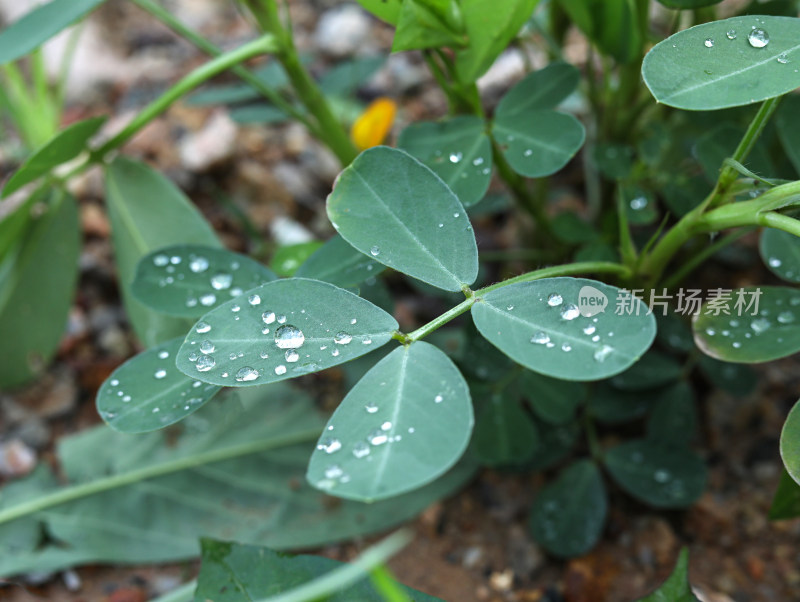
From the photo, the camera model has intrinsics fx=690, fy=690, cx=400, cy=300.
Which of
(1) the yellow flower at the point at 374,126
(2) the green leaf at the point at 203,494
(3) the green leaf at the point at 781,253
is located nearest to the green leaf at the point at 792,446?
(3) the green leaf at the point at 781,253

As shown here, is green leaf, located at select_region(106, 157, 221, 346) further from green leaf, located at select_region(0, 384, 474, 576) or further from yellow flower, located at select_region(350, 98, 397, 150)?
yellow flower, located at select_region(350, 98, 397, 150)

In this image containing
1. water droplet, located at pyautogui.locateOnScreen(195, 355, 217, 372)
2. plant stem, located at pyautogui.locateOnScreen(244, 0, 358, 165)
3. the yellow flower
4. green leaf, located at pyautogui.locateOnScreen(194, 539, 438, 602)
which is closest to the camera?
water droplet, located at pyautogui.locateOnScreen(195, 355, 217, 372)

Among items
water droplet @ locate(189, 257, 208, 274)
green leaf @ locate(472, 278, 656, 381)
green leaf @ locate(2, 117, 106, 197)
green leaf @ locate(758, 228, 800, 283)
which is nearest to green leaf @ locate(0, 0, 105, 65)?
green leaf @ locate(2, 117, 106, 197)

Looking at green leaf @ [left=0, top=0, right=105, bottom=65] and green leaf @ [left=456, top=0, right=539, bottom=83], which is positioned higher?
green leaf @ [left=0, top=0, right=105, bottom=65]

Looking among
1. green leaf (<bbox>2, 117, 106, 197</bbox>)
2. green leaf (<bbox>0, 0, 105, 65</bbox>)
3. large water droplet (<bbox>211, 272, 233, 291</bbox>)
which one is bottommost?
large water droplet (<bbox>211, 272, 233, 291</bbox>)

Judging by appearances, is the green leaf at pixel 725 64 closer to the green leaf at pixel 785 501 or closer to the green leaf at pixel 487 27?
the green leaf at pixel 487 27

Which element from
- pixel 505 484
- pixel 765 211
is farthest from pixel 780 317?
pixel 505 484

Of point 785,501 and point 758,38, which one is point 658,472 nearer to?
point 785,501
